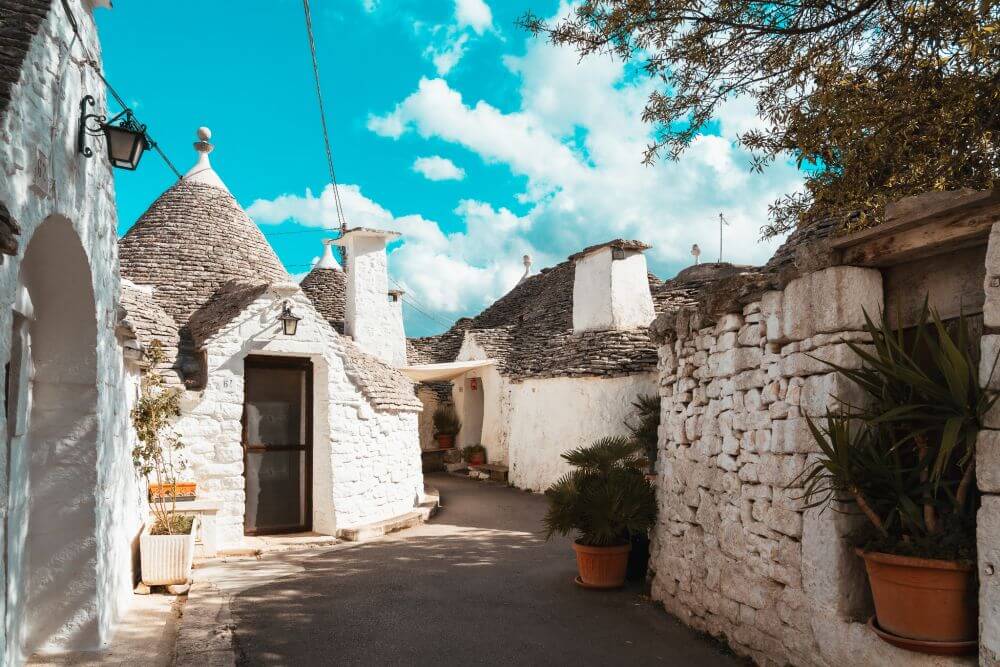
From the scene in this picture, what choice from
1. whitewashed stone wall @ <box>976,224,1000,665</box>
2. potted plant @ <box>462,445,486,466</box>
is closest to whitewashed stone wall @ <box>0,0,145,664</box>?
whitewashed stone wall @ <box>976,224,1000,665</box>

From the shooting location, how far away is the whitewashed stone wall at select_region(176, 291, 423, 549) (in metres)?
9.33

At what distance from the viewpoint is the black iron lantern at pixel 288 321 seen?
32.3 ft

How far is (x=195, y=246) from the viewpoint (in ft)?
39.3

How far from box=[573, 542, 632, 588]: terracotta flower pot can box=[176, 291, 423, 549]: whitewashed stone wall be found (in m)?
4.38

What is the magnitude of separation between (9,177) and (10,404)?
1.78 meters

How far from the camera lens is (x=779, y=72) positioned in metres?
5.46

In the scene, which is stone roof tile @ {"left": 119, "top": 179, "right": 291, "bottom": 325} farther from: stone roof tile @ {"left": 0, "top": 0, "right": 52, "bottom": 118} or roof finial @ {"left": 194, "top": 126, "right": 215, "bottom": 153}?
stone roof tile @ {"left": 0, "top": 0, "right": 52, "bottom": 118}

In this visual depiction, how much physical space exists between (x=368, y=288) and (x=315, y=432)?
4.32m

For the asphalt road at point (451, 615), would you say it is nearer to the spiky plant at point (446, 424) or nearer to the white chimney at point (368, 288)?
the white chimney at point (368, 288)

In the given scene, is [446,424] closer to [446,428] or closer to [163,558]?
[446,428]

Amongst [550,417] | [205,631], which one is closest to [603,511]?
[205,631]

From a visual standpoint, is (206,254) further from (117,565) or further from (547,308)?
(547,308)

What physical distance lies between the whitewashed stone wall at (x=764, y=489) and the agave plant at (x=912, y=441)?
256mm

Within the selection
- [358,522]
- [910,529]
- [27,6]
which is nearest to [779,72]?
[910,529]
